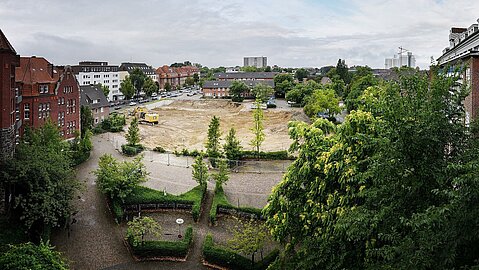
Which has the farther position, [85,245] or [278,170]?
[278,170]

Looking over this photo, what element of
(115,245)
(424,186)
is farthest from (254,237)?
(424,186)

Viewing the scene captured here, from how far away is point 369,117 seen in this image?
42.5ft

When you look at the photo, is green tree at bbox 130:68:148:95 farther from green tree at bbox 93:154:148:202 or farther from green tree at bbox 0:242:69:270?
green tree at bbox 0:242:69:270

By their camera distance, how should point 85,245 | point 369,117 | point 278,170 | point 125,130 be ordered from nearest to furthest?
point 369,117 < point 85,245 < point 278,170 < point 125,130

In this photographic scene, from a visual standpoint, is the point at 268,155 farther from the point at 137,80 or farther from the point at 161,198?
the point at 137,80

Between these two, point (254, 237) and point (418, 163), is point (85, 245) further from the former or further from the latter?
point (418, 163)

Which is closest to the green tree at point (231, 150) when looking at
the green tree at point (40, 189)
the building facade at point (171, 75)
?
the green tree at point (40, 189)

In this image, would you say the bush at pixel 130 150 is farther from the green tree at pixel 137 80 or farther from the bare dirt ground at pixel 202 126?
the green tree at pixel 137 80

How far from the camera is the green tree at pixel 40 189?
754 inches

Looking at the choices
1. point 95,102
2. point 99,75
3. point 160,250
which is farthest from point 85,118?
point 99,75

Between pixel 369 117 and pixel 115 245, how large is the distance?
1389 centimetres

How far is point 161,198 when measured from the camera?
83.0 feet

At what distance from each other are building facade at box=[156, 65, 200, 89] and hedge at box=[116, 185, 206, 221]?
11178 cm

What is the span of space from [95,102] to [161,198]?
33769 mm
